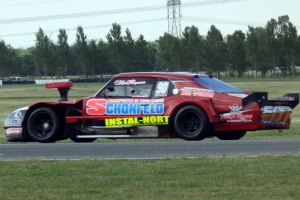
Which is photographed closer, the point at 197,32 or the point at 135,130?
the point at 135,130

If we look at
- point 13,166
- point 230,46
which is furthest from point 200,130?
point 230,46

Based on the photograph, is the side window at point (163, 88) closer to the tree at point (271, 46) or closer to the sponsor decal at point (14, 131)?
the sponsor decal at point (14, 131)

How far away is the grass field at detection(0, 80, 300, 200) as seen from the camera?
710 cm

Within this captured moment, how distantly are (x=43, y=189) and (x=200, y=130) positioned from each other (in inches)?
190

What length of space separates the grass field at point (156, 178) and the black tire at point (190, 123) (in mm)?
2567

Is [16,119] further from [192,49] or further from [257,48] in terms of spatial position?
[257,48]

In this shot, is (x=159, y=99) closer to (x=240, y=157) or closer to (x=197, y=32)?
(x=240, y=157)

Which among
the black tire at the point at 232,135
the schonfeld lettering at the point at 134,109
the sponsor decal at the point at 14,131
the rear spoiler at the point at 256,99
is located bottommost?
the black tire at the point at 232,135

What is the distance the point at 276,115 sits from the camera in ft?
39.5

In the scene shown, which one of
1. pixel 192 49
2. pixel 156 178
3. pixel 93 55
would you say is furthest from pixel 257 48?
pixel 156 178

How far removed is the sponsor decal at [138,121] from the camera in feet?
40.0

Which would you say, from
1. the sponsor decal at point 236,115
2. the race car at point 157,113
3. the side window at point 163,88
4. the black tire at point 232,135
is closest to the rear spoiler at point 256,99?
the race car at point 157,113

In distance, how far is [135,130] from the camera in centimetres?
1239

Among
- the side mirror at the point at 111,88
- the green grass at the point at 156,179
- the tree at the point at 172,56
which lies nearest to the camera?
the green grass at the point at 156,179
